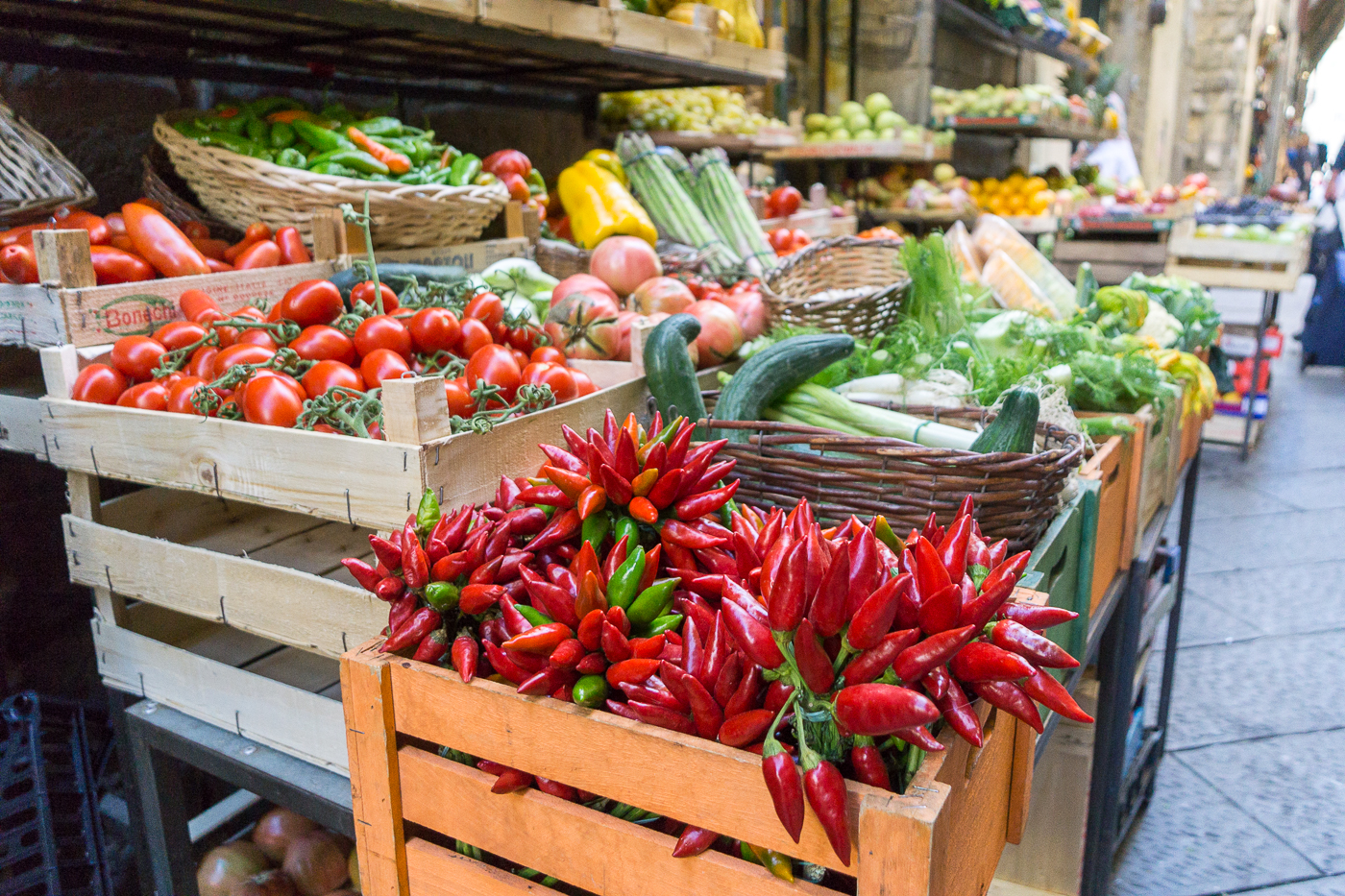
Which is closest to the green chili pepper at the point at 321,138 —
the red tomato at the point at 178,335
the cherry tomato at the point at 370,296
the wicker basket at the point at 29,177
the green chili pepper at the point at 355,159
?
the green chili pepper at the point at 355,159

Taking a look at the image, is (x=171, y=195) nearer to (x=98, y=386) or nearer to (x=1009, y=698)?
(x=98, y=386)

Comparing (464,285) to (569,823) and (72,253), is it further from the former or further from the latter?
(569,823)

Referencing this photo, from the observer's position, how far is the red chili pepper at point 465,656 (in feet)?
3.30

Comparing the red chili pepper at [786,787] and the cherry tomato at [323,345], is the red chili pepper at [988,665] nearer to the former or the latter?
the red chili pepper at [786,787]

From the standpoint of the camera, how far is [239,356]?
1682 millimetres

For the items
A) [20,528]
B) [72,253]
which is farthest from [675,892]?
[20,528]

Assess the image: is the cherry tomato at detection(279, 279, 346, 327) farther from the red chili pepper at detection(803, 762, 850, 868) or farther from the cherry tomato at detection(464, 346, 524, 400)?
the red chili pepper at detection(803, 762, 850, 868)

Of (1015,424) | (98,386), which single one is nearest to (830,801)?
(1015,424)

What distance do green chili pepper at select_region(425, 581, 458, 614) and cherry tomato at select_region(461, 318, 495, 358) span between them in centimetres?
85

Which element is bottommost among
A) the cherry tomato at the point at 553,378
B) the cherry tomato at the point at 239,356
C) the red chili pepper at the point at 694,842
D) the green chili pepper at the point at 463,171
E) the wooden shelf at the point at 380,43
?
the red chili pepper at the point at 694,842

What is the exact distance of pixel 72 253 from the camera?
1.77m

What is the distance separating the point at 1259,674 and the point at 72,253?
4099 millimetres

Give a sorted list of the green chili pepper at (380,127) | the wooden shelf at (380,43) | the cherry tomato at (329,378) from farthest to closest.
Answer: the green chili pepper at (380,127)
the wooden shelf at (380,43)
the cherry tomato at (329,378)

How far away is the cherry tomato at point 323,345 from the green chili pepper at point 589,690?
1.01m
